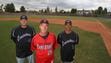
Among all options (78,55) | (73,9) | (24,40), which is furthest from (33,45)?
(73,9)

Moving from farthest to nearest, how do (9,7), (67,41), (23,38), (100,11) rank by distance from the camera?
1. (9,7)
2. (100,11)
3. (23,38)
4. (67,41)

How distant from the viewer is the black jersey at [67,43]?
631 cm

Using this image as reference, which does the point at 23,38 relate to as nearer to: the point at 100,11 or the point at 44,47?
the point at 44,47

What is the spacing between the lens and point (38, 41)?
5516mm

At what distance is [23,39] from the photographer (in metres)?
6.47

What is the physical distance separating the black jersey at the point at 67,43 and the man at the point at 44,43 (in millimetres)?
745

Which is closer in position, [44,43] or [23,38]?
[44,43]

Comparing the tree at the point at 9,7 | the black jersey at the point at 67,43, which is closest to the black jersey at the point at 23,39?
the black jersey at the point at 67,43

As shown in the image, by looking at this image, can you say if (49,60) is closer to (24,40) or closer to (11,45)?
(24,40)

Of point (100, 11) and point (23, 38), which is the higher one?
point (23, 38)

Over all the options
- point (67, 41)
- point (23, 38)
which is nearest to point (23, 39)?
point (23, 38)

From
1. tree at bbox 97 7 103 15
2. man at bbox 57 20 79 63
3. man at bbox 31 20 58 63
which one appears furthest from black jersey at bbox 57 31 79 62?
tree at bbox 97 7 103 15

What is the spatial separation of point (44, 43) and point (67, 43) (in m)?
1.03

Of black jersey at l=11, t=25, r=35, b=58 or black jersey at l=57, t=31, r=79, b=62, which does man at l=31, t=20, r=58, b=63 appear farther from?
black jersey at l=11, t=25, r=35, b=58
